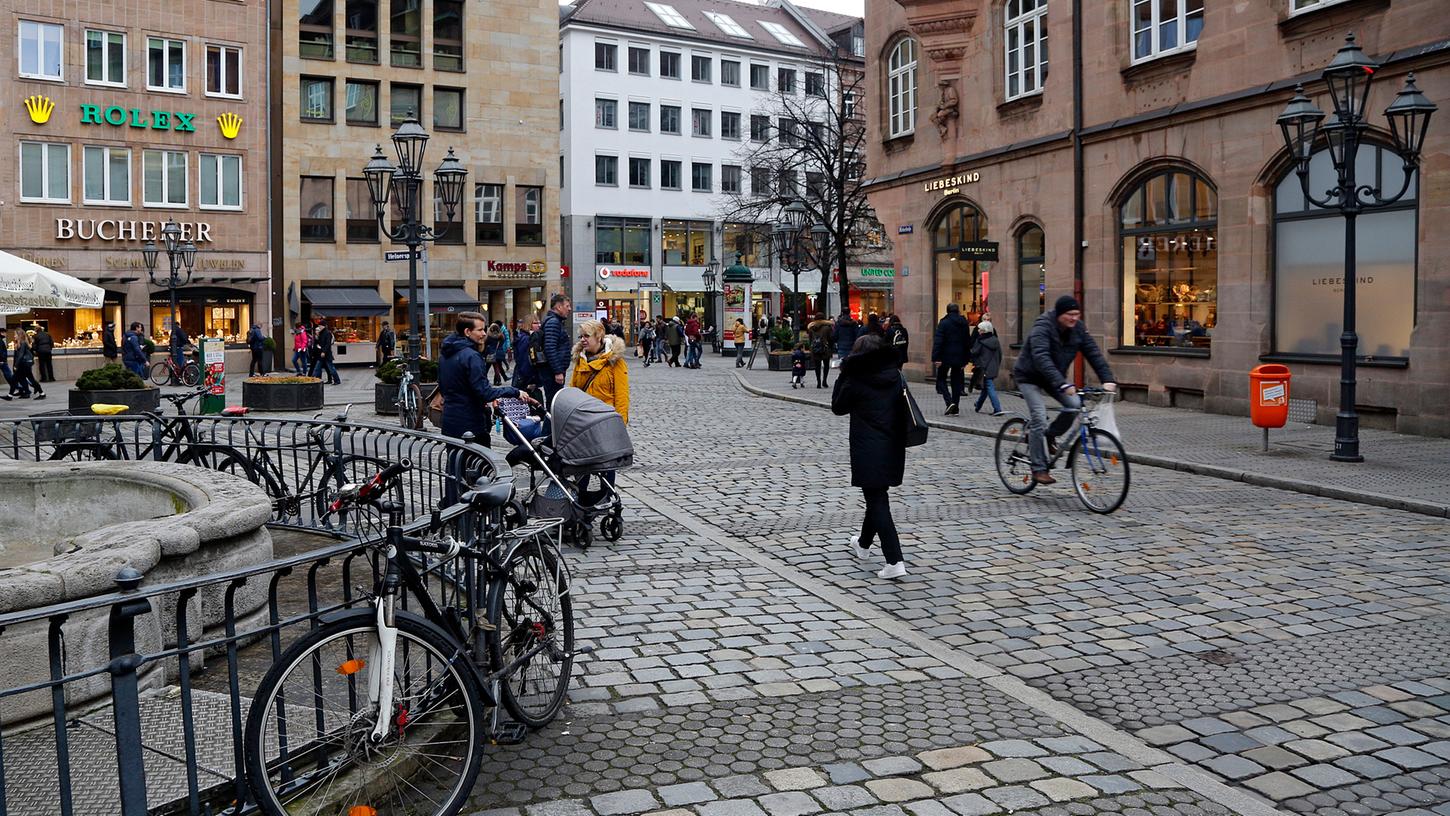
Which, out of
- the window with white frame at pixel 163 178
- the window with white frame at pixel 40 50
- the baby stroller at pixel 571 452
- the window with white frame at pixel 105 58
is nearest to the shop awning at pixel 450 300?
the window with white frame at pixel 163 178

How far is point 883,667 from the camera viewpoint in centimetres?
653

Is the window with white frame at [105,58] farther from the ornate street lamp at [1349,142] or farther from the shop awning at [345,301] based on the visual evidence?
the ornate street lamp at [1349,142]

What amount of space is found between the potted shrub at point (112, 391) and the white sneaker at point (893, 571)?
50.6 feet

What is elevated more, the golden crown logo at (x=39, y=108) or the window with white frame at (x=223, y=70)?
the window with white frame at (x=223, y=70)

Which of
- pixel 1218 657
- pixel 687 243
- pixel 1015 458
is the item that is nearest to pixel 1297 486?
pixel 1015 458

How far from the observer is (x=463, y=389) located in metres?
10.4

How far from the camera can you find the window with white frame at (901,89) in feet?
97.2

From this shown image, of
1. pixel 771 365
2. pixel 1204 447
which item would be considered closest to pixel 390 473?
pixel 1204 447

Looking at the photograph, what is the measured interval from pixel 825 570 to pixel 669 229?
60.9m

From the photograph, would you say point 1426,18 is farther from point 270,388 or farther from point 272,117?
point 272,117

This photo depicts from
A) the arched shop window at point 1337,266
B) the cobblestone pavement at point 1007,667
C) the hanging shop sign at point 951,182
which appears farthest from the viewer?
the hanging shop sign at point 951,182

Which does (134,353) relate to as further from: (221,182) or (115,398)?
(221,182)

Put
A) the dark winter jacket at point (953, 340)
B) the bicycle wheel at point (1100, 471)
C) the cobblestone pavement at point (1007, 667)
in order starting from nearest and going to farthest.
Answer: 1. the cobblestone pavement at point (1007, 667)
2. the bicycle wheel at point (1100, 471)
3. the dark winter jacket at point (953, 340)

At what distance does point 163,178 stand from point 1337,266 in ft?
124
